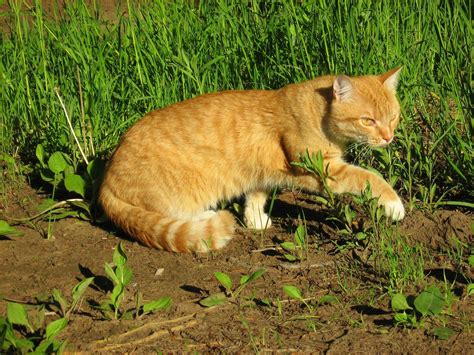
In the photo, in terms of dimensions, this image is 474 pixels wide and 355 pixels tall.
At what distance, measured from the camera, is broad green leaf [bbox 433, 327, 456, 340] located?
2.97m

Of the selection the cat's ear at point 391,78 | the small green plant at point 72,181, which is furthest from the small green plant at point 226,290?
the cat's ear at point 391,78

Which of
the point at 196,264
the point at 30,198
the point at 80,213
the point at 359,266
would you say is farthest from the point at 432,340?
the point at 30,198

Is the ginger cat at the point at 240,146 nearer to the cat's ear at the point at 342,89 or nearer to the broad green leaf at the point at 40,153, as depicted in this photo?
the cat's ear at the point at 342,89

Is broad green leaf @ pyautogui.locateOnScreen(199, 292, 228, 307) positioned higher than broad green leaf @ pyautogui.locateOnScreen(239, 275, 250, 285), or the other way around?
broad green leaf @ pyautogui.locateOnScreen(239, 275, 250, 285)

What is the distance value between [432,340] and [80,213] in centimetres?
246

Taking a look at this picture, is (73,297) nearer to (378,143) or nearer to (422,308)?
(422,308)

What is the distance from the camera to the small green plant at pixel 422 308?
3020 millimetres

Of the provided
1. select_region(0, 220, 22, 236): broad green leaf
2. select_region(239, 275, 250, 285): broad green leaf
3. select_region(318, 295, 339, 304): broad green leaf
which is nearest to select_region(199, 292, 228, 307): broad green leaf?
select_region(239, 275, 250, 285): broad green leaf

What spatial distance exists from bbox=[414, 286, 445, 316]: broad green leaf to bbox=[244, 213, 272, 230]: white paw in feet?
4.74

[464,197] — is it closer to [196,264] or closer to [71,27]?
[196,264]

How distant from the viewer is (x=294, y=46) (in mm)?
5074

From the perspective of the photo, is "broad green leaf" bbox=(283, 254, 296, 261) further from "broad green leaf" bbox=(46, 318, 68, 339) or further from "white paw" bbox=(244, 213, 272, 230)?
"broad green leaf" bbox=(46, 318, 68, 339)

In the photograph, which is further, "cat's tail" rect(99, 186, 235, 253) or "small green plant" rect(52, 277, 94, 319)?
"cat's tail" rect(99, 186, 235, 253)

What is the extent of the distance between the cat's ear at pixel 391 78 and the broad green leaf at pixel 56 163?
2098 millimetres
